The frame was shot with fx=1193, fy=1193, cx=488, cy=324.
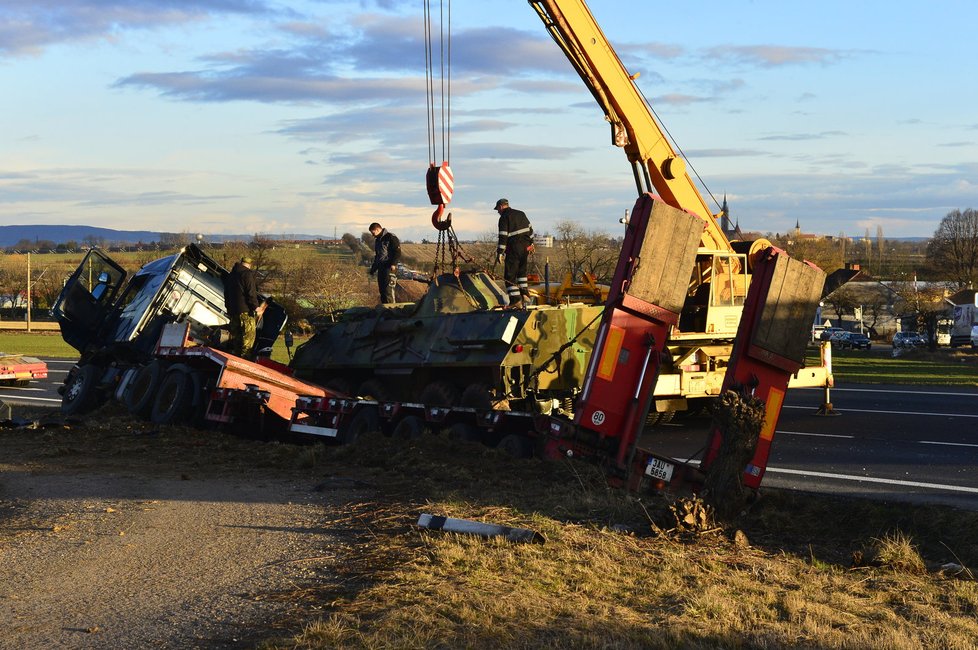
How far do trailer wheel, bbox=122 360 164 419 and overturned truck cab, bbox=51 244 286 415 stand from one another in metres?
0.45

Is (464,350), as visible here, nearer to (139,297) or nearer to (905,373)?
(139,297)

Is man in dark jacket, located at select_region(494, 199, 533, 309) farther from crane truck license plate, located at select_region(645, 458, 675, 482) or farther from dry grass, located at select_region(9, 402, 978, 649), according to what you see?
crane truck license plate, located at select_region(645, 458, 675, 482)

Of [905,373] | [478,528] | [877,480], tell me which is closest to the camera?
[478,528]

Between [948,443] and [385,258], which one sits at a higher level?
[385,258]

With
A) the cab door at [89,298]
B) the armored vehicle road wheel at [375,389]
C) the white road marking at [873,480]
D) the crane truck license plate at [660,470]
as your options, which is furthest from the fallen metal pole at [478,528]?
the cab door at [89,298]

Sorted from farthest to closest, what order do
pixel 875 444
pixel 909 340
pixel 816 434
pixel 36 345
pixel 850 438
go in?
pixel 909 340
pixel 36 345
pixel 816 434
pixel 850 438
pixel 875 444

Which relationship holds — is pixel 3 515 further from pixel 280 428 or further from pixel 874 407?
pixel 874 407

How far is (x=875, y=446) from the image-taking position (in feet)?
50.8

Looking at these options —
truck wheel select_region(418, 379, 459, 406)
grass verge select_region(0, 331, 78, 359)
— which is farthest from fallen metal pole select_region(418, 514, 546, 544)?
grass verge select_region(0, 331, 78, 359)

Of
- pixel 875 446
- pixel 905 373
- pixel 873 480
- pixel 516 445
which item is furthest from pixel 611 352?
pixel 905 373

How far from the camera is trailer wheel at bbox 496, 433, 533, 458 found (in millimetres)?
12562

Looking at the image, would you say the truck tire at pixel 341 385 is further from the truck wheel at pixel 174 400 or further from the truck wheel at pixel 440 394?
the truck wheel at pixel 440 394

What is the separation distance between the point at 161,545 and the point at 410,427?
5938 mm

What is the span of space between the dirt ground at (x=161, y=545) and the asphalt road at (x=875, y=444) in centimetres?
400
